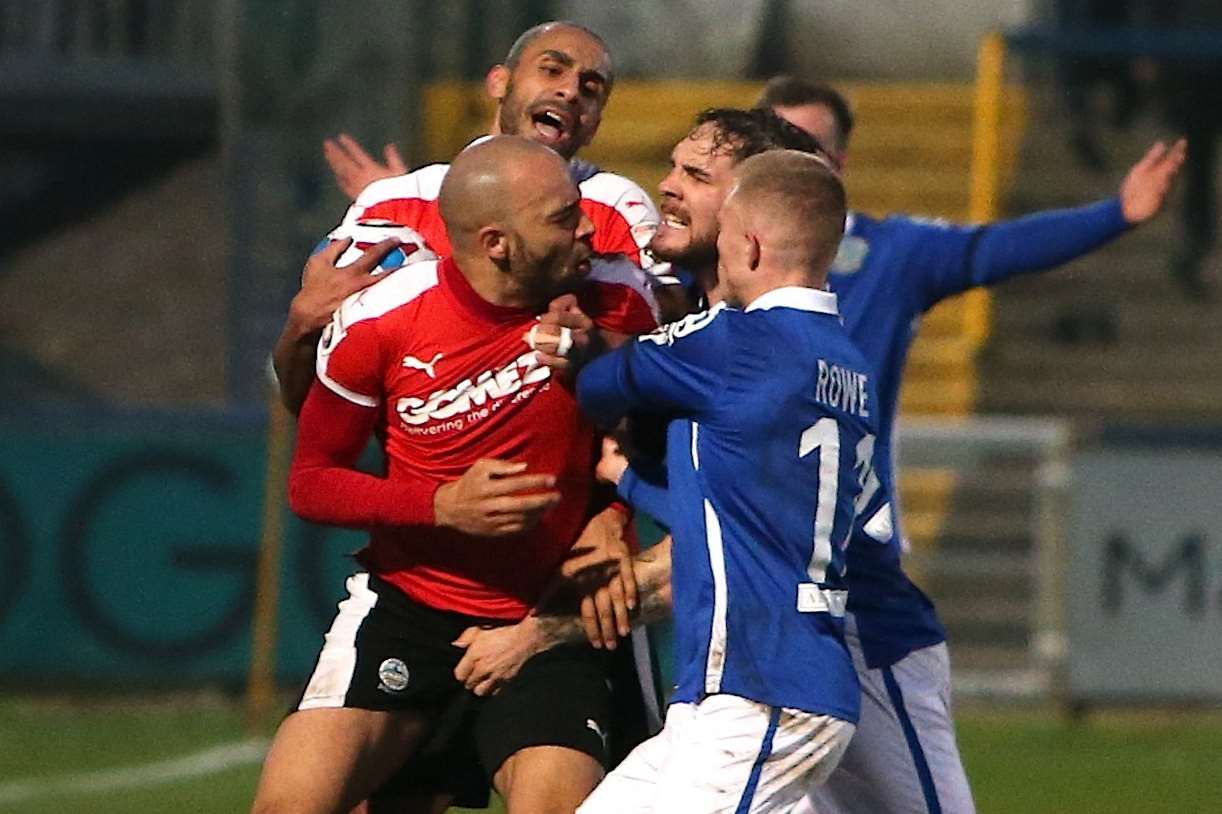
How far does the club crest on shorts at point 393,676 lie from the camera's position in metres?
5.88

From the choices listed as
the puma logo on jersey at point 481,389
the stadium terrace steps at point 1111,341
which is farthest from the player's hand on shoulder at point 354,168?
the stadium terrace steps at point 1111,341

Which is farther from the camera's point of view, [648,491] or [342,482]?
[342,482]

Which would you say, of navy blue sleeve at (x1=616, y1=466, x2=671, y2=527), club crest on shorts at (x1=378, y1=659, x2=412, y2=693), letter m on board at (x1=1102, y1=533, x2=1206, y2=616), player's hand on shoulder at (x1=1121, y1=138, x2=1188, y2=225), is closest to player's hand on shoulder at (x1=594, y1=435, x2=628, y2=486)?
navy blue sleeve at (x1=616, y1=466, x2=671, y2=527)

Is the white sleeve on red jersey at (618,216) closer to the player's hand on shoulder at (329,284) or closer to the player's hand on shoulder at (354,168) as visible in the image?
the player's hand on shoulder at (329,284)

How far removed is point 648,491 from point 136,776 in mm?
5637

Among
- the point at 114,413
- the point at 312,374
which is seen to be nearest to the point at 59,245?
the point at 114,413

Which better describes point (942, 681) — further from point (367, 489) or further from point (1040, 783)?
point (1040, 783)

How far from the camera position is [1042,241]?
6746 mm

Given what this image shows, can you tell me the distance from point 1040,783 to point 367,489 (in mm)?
5511

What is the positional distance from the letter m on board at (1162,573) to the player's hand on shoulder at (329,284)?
7.68 meters

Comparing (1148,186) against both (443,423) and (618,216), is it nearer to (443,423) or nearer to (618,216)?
(618,216)

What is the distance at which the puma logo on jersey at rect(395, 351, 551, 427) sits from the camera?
569 centimetres

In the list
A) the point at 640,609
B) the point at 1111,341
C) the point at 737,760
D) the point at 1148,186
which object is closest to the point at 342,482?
the point at 640,609

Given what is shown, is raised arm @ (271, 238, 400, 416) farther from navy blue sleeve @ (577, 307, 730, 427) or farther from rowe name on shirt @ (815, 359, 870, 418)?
rowe name on shirt @ (815, 359, 870, 418)
